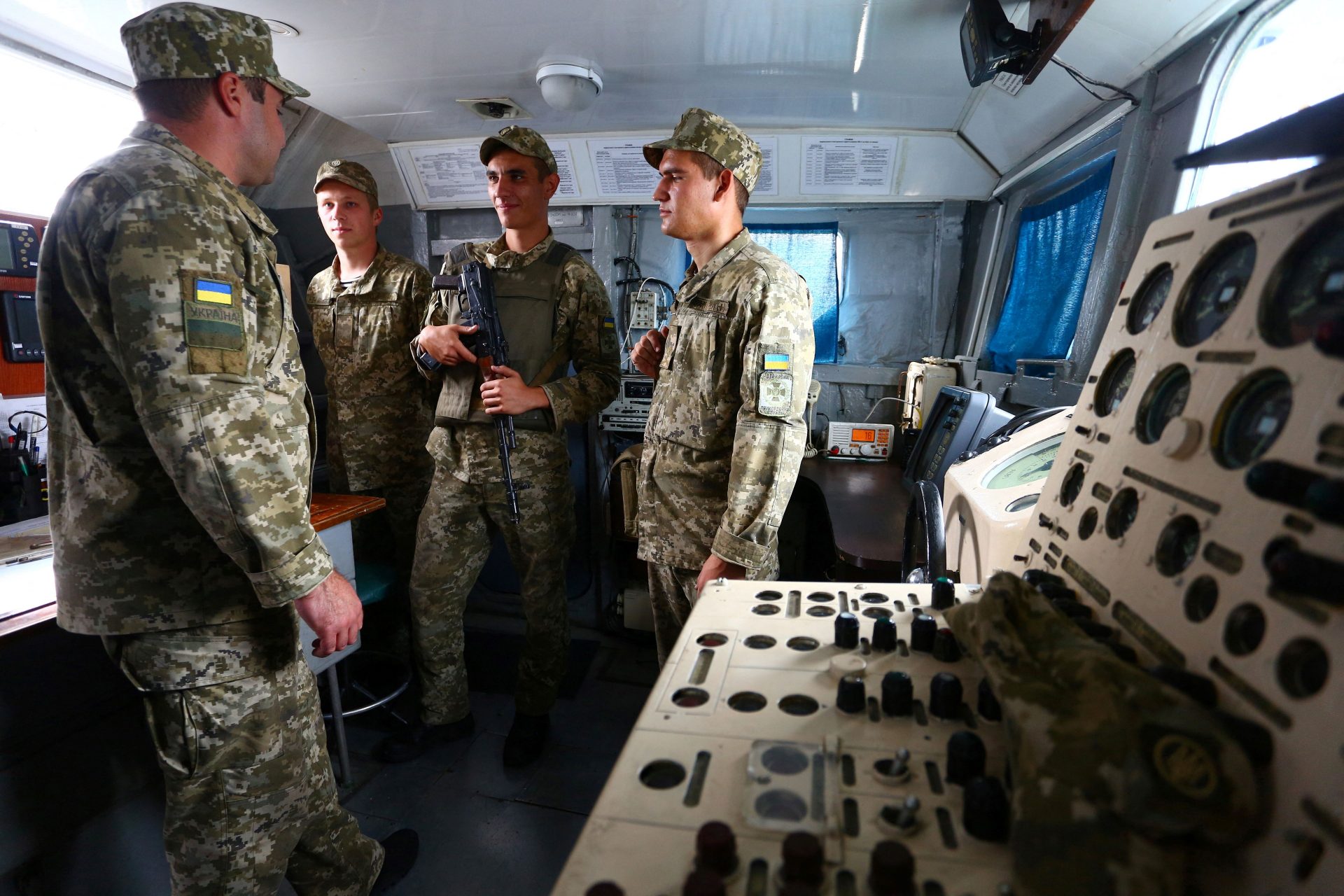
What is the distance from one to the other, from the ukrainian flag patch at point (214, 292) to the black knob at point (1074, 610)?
127cm

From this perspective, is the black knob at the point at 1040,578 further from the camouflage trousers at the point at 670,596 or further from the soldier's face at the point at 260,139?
the soldier's face at the point at 260,139

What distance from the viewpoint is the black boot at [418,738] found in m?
2.25

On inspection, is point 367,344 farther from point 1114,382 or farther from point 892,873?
point 892,873

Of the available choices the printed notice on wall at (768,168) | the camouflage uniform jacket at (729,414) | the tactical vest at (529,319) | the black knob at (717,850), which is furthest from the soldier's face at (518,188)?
the black knob at (717,850)

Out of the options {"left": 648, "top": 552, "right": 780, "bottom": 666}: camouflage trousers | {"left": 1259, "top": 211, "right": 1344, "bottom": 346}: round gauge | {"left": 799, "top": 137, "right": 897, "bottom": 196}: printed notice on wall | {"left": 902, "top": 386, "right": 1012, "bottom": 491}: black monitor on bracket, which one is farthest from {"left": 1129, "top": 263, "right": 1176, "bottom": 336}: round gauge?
{"left": 799, "top": 137, "right": 897, "bottom": 196}: printed notice on wall

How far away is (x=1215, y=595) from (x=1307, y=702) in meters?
0.12

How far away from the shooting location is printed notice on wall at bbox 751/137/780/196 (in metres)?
2.94

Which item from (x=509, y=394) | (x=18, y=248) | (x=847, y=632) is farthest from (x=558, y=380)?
(x=18, y=248)

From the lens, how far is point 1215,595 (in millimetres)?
512

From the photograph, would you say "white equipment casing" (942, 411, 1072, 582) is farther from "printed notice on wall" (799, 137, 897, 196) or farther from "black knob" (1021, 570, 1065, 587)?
"printed notice on wall" (799, 137, 897, 196)

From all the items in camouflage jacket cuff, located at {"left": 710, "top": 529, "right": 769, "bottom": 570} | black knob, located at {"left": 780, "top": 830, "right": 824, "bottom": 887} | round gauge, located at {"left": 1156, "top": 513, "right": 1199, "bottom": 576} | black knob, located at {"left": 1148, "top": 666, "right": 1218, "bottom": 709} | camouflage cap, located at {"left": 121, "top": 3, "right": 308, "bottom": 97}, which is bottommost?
camouflage jacket cuff, located at {"left": 710, "top": 529, "right": 769, "bottom": 570}

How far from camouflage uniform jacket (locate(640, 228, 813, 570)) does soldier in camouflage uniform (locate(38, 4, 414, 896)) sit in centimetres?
83

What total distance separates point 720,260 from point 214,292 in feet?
3.75

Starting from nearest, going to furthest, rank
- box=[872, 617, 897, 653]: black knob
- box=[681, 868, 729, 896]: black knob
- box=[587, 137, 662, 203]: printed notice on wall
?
box=[681, 868, 729, 896]: black knob → box=[872, 617, 897, 653]: black knob → box=[587, 137, 662, 203]: printed notice on wall
